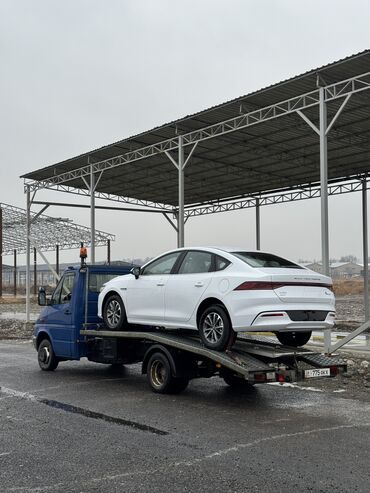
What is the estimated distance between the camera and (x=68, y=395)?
28.9ft

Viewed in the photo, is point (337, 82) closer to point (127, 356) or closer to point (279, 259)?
point (279, 259)

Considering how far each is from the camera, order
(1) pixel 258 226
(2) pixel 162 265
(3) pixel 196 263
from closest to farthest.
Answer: (3) pixel 196 263, (2) pixel 162 265, (1) pixel 258 226

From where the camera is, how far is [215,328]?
8.05m

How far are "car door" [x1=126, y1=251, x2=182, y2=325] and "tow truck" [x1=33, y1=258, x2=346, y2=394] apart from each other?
0.92 ft

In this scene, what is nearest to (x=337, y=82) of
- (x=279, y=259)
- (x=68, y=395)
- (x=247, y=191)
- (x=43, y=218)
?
(x=279, y=259)

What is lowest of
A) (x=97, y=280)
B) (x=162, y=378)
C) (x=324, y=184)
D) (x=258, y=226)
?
(x=162, y=378)

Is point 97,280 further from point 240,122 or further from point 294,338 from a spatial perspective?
point 240,122

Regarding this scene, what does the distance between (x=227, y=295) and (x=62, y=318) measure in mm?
4219

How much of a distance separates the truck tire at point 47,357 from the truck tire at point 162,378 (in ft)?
9.74

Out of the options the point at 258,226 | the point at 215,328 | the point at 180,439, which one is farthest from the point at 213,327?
the point at 258,226

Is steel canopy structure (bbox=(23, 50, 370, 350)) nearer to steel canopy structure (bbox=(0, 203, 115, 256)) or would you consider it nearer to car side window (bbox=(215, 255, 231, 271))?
car side window (bbox=(215, 255, 231, 271))

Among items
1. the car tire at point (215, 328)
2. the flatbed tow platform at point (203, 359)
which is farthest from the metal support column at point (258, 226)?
the car tire at point (215, 328)

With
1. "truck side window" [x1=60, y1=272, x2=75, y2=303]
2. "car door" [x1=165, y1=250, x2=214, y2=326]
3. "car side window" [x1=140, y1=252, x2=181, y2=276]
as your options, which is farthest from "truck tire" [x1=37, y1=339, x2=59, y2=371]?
"car door" [x1=165, y1=250, x2=214, y2=326]

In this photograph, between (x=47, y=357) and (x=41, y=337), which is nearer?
(x=47, y=357)
